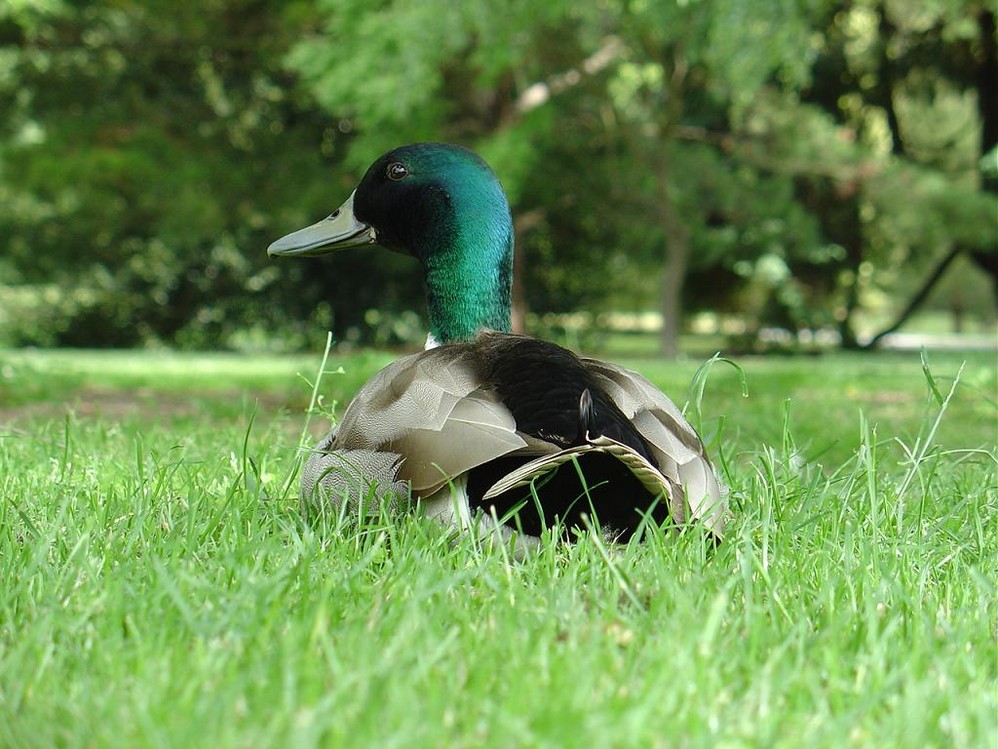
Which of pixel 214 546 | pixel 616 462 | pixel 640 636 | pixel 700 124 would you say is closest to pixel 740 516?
pixel 616 462

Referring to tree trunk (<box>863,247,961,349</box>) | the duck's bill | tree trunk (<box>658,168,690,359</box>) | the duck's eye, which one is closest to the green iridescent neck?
the duck's eye

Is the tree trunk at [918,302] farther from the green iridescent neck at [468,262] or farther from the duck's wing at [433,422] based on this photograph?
the duck's wing at [433,422]

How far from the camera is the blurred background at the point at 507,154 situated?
12.7m

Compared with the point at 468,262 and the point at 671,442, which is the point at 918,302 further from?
the point at 671,442

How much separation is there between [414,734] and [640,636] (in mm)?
534

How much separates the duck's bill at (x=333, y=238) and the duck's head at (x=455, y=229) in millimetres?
186

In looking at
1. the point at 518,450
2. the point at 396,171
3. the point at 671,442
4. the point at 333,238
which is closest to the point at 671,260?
the point at 333,238

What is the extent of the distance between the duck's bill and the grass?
75 centimetres

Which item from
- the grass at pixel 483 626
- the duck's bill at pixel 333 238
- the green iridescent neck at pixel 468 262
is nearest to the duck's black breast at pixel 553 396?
the grass at pixel 483 626

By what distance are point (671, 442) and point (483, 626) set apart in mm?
782

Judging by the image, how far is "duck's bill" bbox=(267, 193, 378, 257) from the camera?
11.3 ft

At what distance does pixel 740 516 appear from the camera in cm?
269

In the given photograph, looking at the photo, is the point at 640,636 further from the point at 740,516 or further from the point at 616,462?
the point at 740,516

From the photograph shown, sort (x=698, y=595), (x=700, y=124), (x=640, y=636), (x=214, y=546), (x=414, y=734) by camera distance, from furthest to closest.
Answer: (x=700, y=124) → (x=214, y=546) → (x=698, y=595) → (x=640, y=636) → (x=414, y=734)
